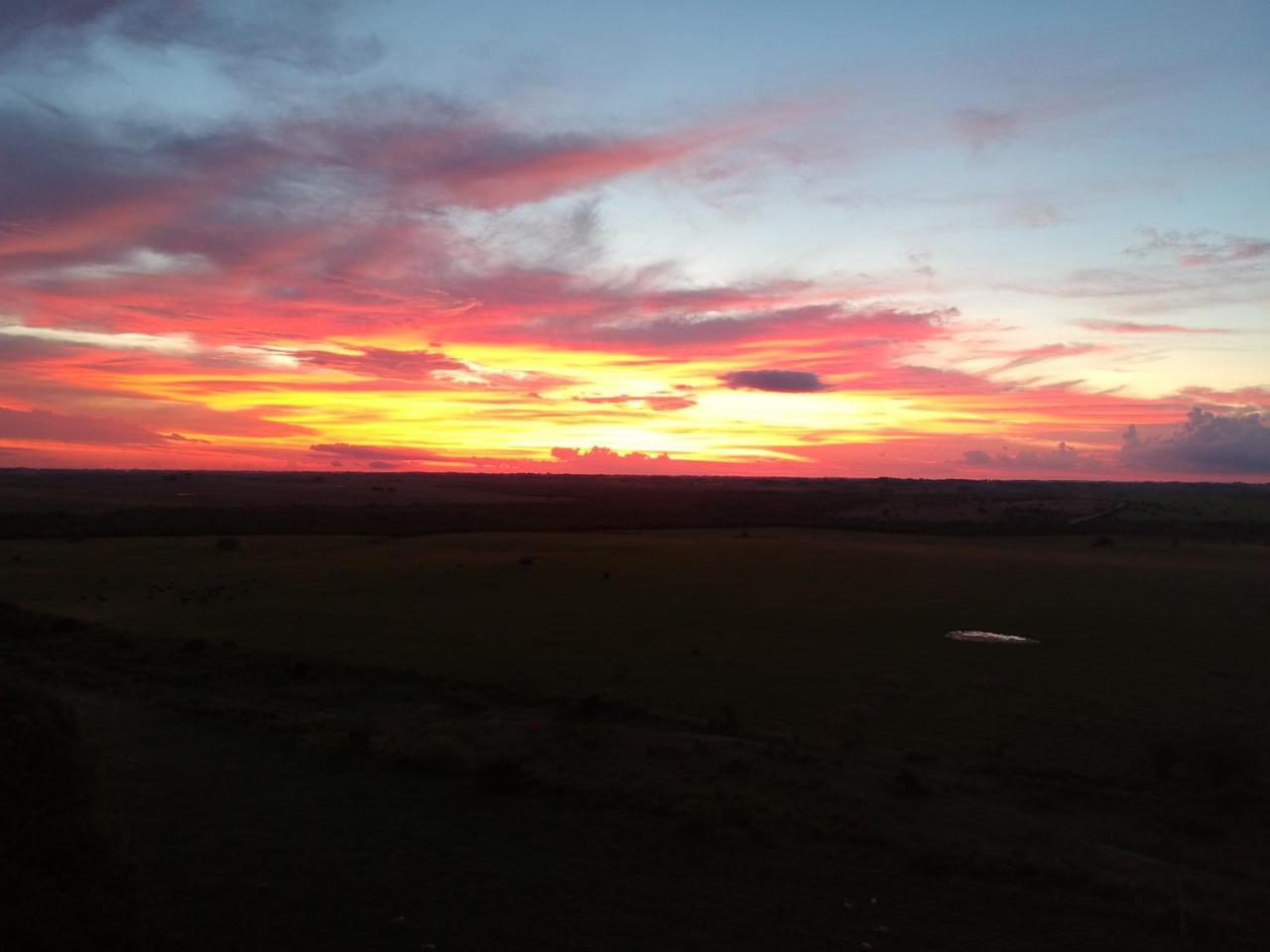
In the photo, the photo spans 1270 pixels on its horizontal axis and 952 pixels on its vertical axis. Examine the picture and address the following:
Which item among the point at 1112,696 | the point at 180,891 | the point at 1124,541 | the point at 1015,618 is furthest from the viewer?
the point at 1124,541

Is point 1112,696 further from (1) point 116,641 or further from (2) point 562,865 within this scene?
(1) point 116,641

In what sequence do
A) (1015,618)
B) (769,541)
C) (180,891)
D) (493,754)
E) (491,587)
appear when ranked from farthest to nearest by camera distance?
(769,541), (491,587), (1015,618), (493,754), (180,891)

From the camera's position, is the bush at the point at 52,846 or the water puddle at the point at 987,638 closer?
the bush at the point at 52,846

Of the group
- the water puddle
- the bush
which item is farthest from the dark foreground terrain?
the water puddle

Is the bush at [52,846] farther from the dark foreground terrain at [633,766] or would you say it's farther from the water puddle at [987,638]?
the water puddle at [987,638]

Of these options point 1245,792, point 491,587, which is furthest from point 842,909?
point 491,587

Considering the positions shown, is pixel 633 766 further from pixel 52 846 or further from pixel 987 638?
pixel 987 638

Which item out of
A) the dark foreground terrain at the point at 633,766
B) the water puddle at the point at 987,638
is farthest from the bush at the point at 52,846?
the water puddle at the point at 987,638
